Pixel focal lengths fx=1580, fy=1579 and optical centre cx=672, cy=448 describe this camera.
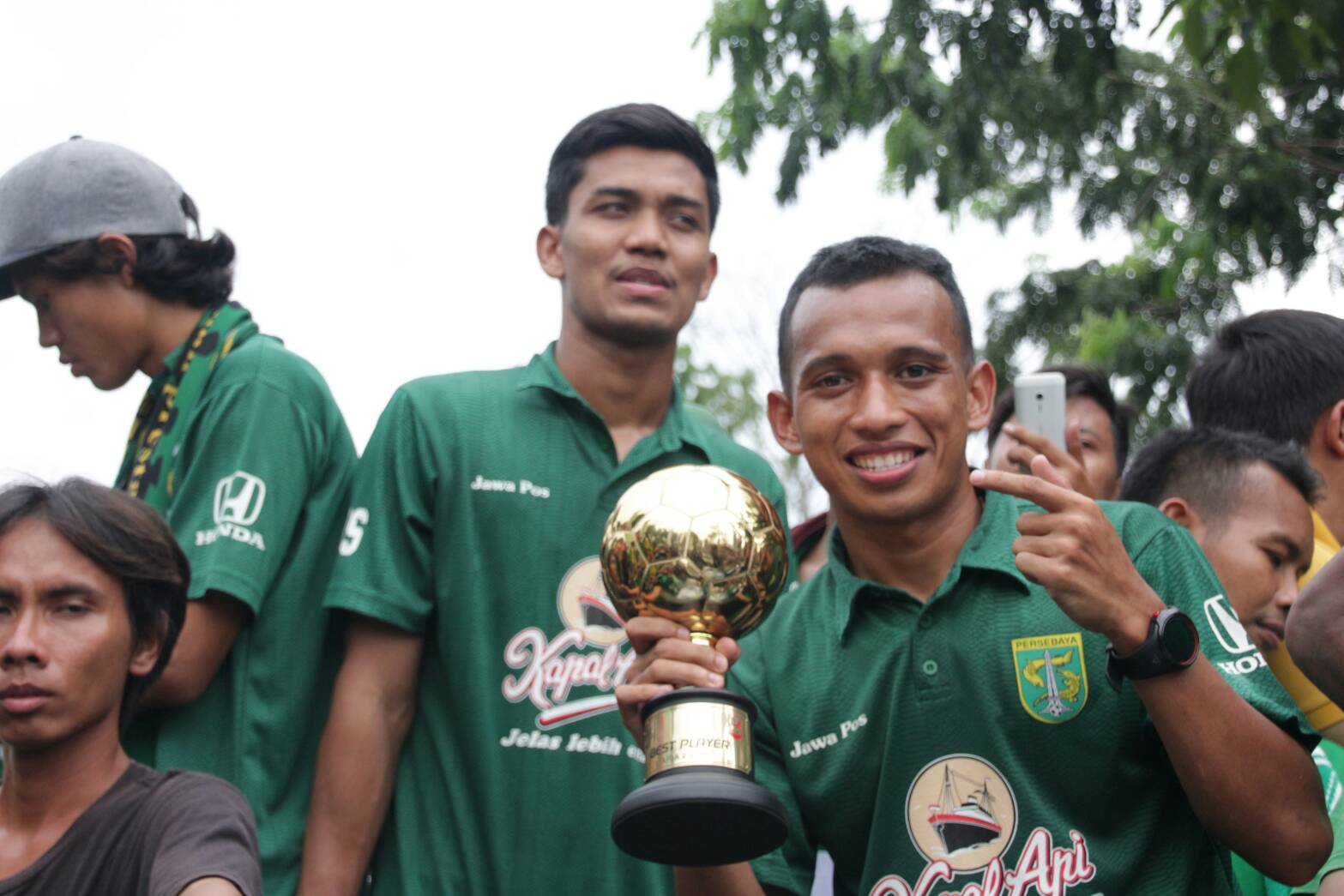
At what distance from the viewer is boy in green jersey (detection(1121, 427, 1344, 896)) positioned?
391 centimetres

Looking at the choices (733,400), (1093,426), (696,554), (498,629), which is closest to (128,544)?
(498,629)

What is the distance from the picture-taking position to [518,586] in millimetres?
3773

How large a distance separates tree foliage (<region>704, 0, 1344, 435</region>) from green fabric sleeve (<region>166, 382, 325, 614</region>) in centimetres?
415

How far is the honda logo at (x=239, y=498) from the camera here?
12.1 feet

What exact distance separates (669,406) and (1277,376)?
1.72 metres

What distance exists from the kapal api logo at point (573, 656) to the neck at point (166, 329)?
1222mm

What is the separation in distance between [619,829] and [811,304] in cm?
119

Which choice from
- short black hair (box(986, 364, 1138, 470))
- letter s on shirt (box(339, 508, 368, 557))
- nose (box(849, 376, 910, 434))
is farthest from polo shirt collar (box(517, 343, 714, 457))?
short black hair (box(986, 364, 1138, 470))

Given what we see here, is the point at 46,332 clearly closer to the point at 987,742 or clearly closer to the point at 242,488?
the point at 242,488

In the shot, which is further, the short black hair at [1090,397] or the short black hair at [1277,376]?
the short black hair at [1090,397]


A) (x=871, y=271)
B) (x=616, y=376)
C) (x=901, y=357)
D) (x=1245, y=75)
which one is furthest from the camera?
(x=1245, y=75)

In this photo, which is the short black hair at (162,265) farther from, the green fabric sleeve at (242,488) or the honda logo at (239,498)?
the honda logo at (239,498)

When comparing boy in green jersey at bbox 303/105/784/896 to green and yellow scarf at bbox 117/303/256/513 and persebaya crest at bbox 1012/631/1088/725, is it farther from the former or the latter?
persebaya crest at bbox 1012/631/1088/725

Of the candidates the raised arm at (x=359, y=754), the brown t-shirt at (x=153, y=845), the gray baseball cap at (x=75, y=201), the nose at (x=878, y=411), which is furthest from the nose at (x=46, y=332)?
the nose at (x=878, y=411)
